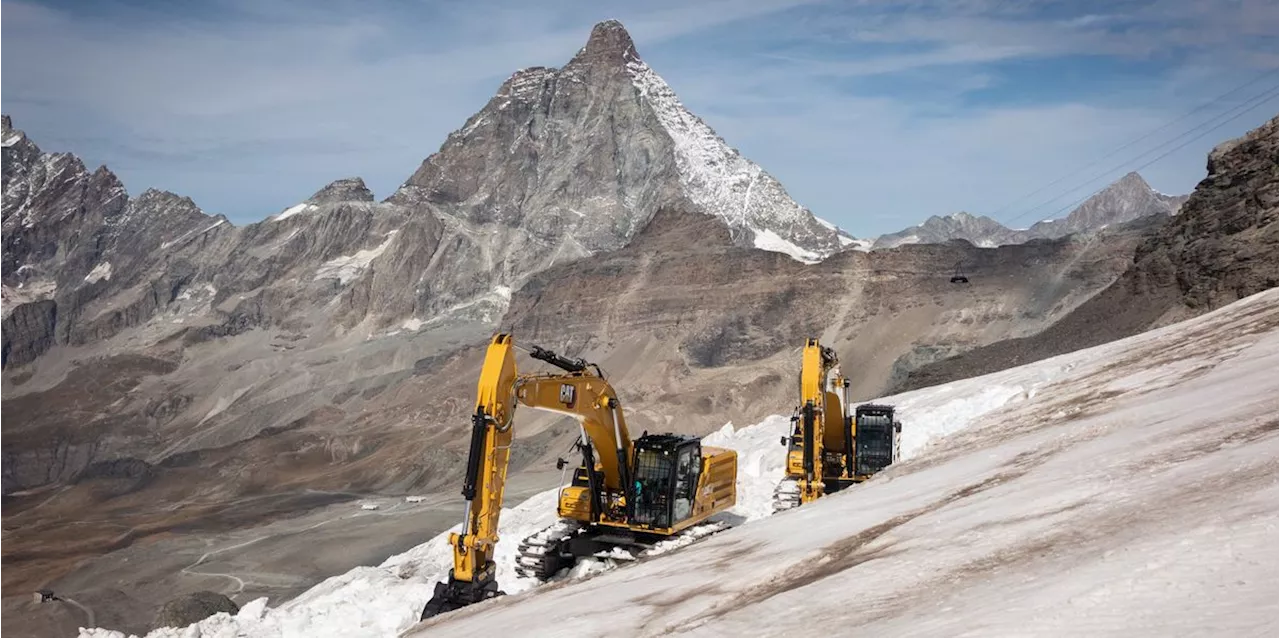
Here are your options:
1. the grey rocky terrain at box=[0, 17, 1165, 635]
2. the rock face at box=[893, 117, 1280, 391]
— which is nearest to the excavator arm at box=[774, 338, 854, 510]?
the rock face at box=[893, 117, 1280, 391]

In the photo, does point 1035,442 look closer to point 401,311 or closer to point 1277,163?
point 1277,163

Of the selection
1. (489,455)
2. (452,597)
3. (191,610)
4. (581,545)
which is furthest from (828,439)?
(191,610)

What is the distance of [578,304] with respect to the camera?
12325 centimetres

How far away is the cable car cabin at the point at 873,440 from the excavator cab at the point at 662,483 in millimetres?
5142

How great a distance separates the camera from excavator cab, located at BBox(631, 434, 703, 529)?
17.4 m

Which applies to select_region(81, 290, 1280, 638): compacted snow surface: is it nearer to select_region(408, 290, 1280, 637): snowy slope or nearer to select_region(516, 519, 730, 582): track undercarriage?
select_region(408, 290, 1280, 637): snowy slope

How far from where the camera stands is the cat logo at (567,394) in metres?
15.7

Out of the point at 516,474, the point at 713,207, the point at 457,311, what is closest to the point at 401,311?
the point at 457,311

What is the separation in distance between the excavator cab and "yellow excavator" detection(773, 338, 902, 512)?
Result: 285cm

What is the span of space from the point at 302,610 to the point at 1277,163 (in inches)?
1838

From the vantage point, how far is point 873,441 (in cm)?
2145

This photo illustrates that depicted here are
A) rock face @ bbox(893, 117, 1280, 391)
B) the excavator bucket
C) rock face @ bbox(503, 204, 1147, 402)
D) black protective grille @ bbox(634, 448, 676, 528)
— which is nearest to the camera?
the excavator bucket

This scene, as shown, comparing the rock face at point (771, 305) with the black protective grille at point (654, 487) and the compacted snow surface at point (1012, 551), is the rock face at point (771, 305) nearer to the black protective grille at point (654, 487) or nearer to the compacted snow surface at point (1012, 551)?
the black protective grille at point (654, 487)

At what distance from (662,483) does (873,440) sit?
611 cm
